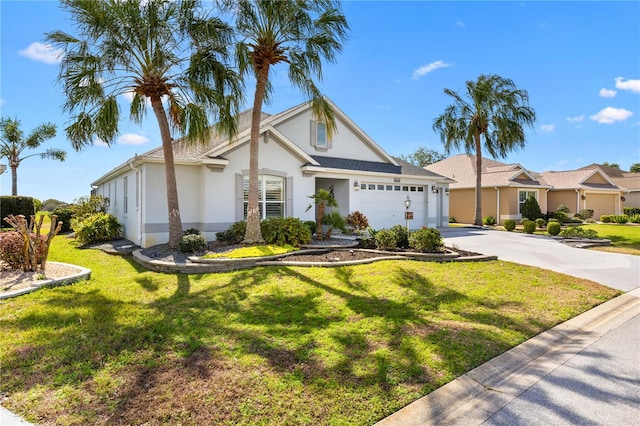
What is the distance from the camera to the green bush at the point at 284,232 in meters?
10.9

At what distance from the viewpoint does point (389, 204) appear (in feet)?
59.4

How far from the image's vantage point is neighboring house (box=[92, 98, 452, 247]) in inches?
474

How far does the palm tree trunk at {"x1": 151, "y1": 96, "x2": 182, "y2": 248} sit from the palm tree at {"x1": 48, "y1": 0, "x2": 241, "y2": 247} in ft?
0.11

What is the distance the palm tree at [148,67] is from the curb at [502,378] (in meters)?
9.09

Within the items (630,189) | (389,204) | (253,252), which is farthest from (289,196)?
(630,189)

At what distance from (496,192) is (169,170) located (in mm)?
23758

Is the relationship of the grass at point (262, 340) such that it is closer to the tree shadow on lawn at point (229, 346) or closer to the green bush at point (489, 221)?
the tree shadow on lawn at point (229, 346)

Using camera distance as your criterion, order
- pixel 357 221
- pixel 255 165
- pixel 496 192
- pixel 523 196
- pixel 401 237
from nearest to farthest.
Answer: pixel 401 237
pixel 255 165
pixel 357 221
pixel 496 192
pixel 523 196

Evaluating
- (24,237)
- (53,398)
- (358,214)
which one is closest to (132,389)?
(53,398)

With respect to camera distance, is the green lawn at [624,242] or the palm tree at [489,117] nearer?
the green lawn at [624,242]

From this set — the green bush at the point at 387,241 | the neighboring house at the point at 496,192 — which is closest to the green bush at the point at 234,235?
the green bush at the point at 387,241

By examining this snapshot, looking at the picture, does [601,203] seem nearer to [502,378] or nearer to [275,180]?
[275,180]

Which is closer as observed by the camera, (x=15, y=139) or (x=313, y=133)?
(x=313, y=133)

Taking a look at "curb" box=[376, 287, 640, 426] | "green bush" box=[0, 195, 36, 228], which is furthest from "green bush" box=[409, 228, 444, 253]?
"green bush" box=[0, 195, 36, 228]
